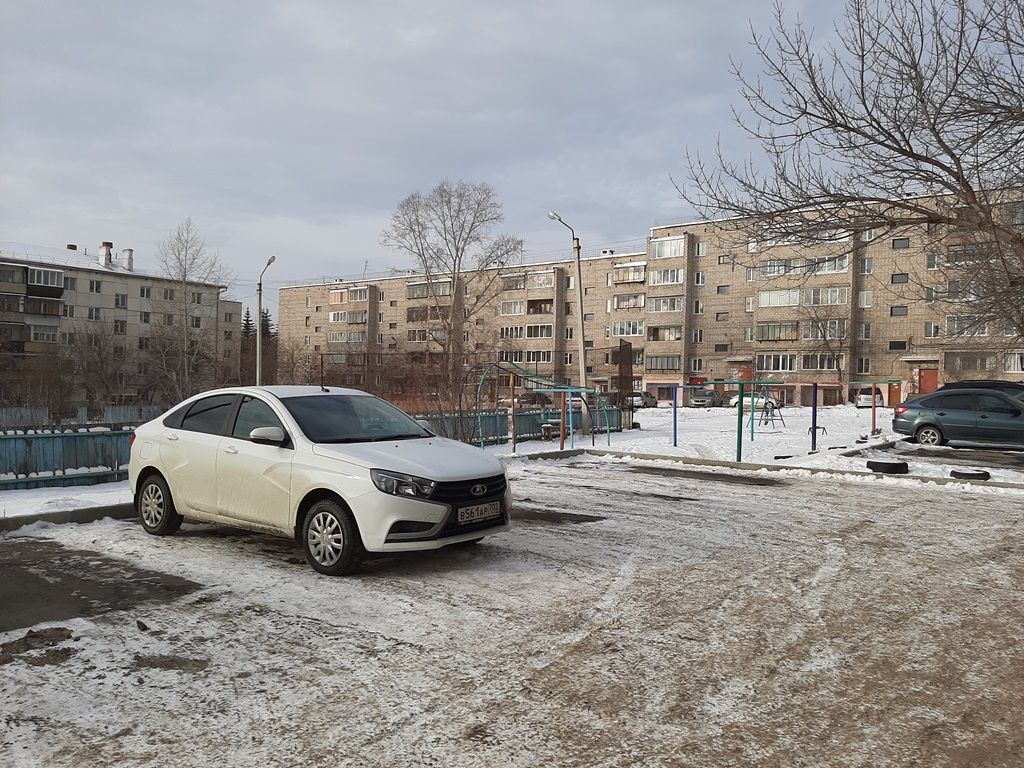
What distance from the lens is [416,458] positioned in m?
6.25

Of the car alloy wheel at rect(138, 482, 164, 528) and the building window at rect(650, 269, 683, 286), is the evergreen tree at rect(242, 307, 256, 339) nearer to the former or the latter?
the building window at rect(650, 269, 683, 286)

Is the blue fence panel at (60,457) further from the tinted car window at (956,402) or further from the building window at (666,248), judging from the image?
the building window at (666,248)

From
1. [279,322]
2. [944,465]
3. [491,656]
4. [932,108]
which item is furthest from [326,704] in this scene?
[279,322]

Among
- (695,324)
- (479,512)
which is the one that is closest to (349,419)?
(479,512)

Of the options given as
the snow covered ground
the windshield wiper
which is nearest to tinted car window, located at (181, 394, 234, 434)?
the snow covered ground

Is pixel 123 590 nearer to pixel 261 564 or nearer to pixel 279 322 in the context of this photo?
pixel 261 564

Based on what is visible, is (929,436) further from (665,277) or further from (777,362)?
(665,277)

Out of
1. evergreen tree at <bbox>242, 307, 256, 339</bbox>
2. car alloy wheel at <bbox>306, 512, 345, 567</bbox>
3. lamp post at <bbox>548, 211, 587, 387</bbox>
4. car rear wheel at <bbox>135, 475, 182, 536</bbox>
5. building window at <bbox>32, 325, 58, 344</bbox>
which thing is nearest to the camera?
car alloy wheel at <bbox>306, 512, 345, 567</bbox>

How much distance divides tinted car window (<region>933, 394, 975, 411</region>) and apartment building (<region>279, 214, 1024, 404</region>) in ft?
86.1

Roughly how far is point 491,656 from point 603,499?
5923 millimetres

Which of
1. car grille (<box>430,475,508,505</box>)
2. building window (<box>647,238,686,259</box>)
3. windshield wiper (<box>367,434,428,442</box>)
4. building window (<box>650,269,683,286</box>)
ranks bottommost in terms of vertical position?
car grille (<box>430,475,508,505</box>)

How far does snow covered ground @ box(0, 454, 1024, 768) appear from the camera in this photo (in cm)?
332

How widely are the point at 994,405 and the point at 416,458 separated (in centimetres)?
1643

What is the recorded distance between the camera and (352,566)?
5949mm
